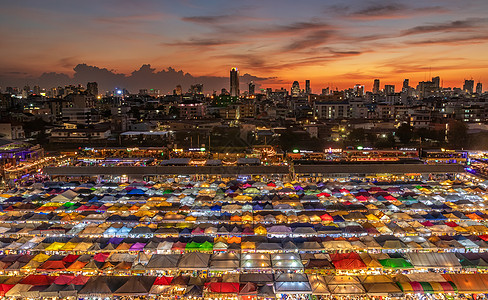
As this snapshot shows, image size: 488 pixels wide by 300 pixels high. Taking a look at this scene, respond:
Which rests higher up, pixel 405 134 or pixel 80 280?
pixel 405 134

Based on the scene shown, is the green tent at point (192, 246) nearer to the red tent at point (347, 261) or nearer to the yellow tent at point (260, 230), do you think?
the yellow tent at point (260, 230)

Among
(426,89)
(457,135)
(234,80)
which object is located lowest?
(457,135)

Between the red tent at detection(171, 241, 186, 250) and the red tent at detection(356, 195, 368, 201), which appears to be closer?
the red tent at detection(171, 241, 186, 250)

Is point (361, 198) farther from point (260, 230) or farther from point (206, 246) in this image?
point (206, 246)

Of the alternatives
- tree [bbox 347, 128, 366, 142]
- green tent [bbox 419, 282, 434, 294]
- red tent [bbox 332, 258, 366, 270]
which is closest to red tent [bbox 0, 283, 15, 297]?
red tent [bbox 332, 258, 366, 270]

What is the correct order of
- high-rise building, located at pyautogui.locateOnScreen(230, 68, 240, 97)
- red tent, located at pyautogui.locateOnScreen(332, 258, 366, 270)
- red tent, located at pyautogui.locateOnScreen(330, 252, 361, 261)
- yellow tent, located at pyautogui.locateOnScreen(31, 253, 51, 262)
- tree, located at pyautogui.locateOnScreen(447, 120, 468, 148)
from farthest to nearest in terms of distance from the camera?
high-rise building, located at pyautogui.locateOnScreen(230, 68, 240, 97)
tree, located at pyautogui.locateOnScreen(447, 120, 468, 148)
yellow tent, located at pyautogui.locateOnScreen(31, 253, 51, 262)
red tent, located at pyautogui.locateOnScreen(330, 252, 361, 261)
red tent, located at pyautogui.locateOnScreen(332, 258, 366, 270)

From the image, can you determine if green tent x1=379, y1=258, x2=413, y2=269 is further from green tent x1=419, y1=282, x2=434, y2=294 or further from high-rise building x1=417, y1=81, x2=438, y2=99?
high-rise building x1=417, y1=81, x2=438, y2=99

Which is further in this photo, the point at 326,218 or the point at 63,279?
the point at 326,218

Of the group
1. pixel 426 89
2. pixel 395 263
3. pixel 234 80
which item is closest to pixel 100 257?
pixel 395 263

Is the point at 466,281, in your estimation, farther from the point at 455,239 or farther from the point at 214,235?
the point at 214,235

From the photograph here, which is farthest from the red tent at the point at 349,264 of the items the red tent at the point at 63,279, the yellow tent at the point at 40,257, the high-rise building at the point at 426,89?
the high-rise building at the point at 426,89
